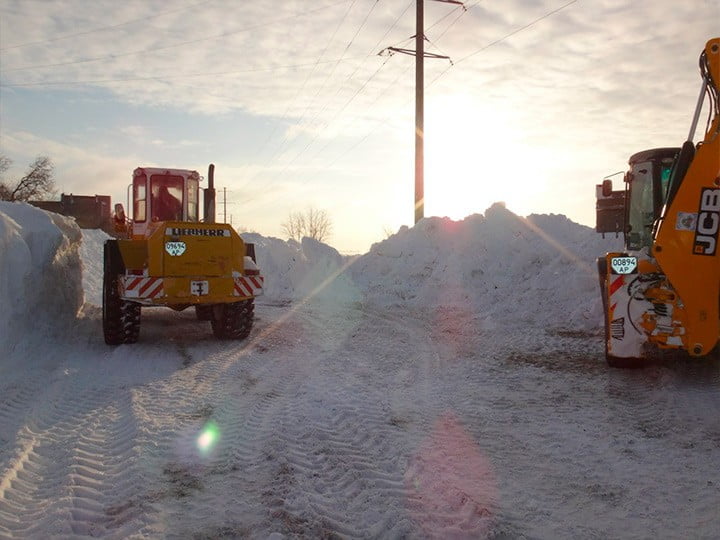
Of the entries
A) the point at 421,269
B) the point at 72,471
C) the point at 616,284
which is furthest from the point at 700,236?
the point at 421,269

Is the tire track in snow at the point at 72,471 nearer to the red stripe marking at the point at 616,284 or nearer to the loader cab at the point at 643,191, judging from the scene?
the red stripe marking at the point at 616,284

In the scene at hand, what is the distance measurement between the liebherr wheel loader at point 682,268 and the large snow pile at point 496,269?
438cm

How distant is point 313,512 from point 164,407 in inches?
125

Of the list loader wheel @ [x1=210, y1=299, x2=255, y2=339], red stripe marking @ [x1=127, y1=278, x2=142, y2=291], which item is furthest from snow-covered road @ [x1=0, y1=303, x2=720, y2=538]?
loader wheel @ [x1=210, y1=299, x2=255, y2=339]

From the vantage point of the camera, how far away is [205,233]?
10.9 m

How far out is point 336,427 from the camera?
5.89m

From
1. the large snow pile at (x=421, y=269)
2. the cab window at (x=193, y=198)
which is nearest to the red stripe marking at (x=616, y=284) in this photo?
the large snow pile at (x=421, y=269)

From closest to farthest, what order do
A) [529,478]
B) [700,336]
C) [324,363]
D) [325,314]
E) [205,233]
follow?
[529,478]
[700,336]
[324,363]
[205,233]
[325,314]

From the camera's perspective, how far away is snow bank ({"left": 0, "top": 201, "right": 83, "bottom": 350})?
31.6 feet

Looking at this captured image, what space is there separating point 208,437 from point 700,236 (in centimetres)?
583

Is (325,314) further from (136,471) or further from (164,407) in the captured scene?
(136,471)

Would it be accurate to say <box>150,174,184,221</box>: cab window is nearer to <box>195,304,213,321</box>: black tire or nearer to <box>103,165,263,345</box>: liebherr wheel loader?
<box>103,165,263,345</box>: liebherr wheel loader

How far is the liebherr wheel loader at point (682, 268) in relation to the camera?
22.8 feet

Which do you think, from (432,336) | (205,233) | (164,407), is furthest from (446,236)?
(164,407)
